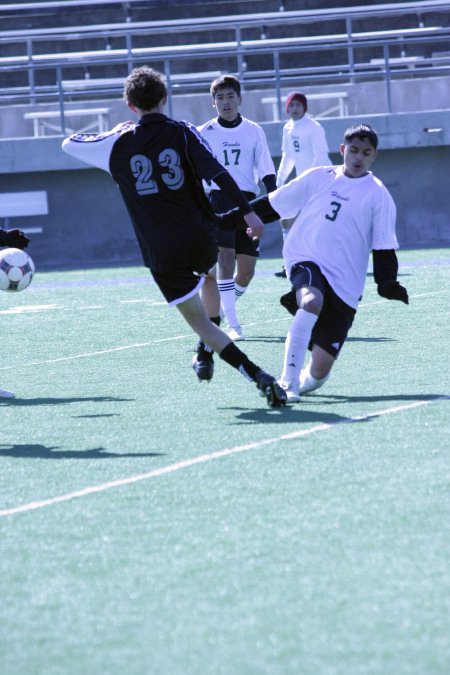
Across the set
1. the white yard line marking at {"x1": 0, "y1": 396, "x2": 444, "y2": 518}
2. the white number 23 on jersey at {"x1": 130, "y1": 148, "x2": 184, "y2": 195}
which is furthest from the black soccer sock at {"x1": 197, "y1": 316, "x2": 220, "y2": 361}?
the white yard line marking at {"x1": 0, "y1": 396, "x2": 444, "y2": 518}

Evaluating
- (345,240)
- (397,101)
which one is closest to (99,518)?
(345,240)

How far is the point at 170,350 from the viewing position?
9047 mm

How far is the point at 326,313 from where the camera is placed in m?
6.58

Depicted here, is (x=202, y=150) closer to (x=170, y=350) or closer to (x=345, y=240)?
(x=345, y=240)

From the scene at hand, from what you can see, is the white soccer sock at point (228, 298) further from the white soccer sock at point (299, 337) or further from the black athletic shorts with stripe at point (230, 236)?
the white soccer sock at point (299, 337)

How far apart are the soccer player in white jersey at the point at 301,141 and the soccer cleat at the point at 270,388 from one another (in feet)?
29.3

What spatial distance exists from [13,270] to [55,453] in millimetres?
2596

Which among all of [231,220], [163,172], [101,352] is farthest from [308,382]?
[101,352]

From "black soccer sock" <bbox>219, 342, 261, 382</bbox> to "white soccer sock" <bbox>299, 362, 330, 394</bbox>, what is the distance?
1.69 ft

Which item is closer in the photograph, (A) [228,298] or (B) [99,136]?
(B) [99,136]

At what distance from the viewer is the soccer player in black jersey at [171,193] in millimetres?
5984

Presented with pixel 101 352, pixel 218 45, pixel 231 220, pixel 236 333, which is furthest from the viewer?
pixel 218 45

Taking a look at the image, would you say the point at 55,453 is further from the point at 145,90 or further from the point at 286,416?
the point at 145,90

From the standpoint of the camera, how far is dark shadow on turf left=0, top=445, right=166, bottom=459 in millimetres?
5188
